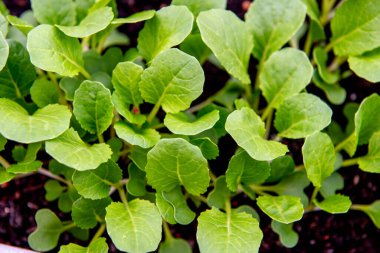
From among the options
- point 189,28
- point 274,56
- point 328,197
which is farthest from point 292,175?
point 189,28

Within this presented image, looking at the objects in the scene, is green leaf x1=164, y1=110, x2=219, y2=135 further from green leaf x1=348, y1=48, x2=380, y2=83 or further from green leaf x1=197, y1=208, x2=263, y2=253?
green leaf x1=348, y1=48, x2=380, y2=83

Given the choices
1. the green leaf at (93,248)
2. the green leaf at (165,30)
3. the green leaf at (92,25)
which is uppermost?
the green leaf at (92,25)

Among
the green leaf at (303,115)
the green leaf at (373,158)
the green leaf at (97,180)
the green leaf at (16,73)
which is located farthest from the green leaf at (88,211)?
the green leaf at (373,158)

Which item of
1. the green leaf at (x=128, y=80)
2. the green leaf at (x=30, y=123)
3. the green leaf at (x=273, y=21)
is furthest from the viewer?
the green leaf at (x=273, y=21)

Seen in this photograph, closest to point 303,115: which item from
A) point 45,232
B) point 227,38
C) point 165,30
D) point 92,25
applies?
point 227,38

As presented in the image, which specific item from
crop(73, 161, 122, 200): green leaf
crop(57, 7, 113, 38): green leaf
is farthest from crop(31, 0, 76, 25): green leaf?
crop(73, 161, 122, 200): green leaf

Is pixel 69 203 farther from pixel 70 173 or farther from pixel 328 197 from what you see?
pixel 328 197

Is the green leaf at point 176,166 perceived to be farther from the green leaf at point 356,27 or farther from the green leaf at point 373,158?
the green leaf at point 356,27
